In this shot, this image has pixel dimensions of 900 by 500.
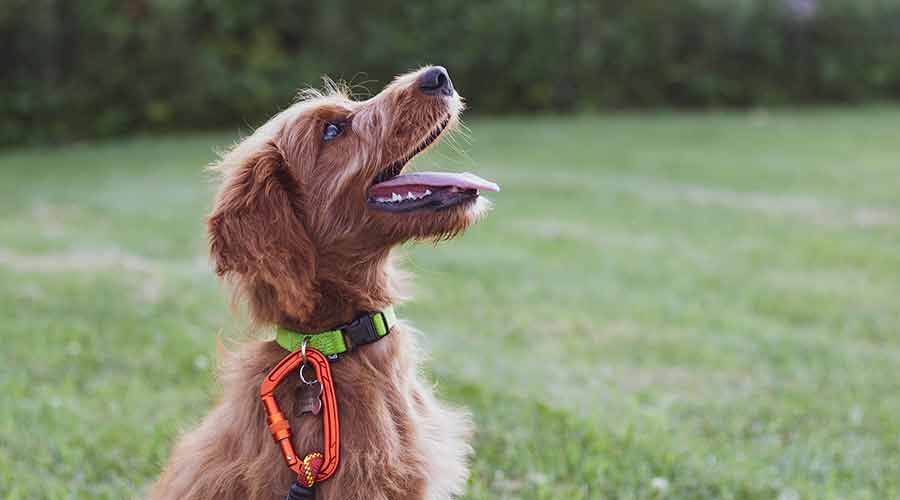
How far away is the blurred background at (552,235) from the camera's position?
4969 millimetres

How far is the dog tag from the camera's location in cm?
307

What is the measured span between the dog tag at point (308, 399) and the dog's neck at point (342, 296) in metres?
0.23

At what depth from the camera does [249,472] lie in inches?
120

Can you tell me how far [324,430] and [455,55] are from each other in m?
17.0

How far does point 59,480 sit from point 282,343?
74.8 inches

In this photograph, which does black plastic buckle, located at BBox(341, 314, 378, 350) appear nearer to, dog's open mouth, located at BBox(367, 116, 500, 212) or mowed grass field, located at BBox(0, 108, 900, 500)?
dog's open mouth, located at BBox(367, 116, 500, 212)

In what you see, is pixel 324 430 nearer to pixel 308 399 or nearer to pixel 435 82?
pixel 308 399

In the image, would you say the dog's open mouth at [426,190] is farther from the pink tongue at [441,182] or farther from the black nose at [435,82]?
the black nose at [435,82]

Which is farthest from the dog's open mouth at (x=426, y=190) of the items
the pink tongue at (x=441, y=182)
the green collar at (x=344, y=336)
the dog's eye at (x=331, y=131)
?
the green collar at (x=344, y=336)

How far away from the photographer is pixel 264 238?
10.3 feet

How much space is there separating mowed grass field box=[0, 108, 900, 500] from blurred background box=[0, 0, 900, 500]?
27 millimetres

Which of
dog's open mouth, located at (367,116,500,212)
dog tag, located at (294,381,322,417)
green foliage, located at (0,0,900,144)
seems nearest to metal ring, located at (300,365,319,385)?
dog tag, located at (294,381,322,417)

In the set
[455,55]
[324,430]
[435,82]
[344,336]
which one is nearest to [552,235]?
[435,82]

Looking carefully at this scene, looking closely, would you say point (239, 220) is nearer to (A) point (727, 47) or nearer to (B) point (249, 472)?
(B) point (249, 472)
